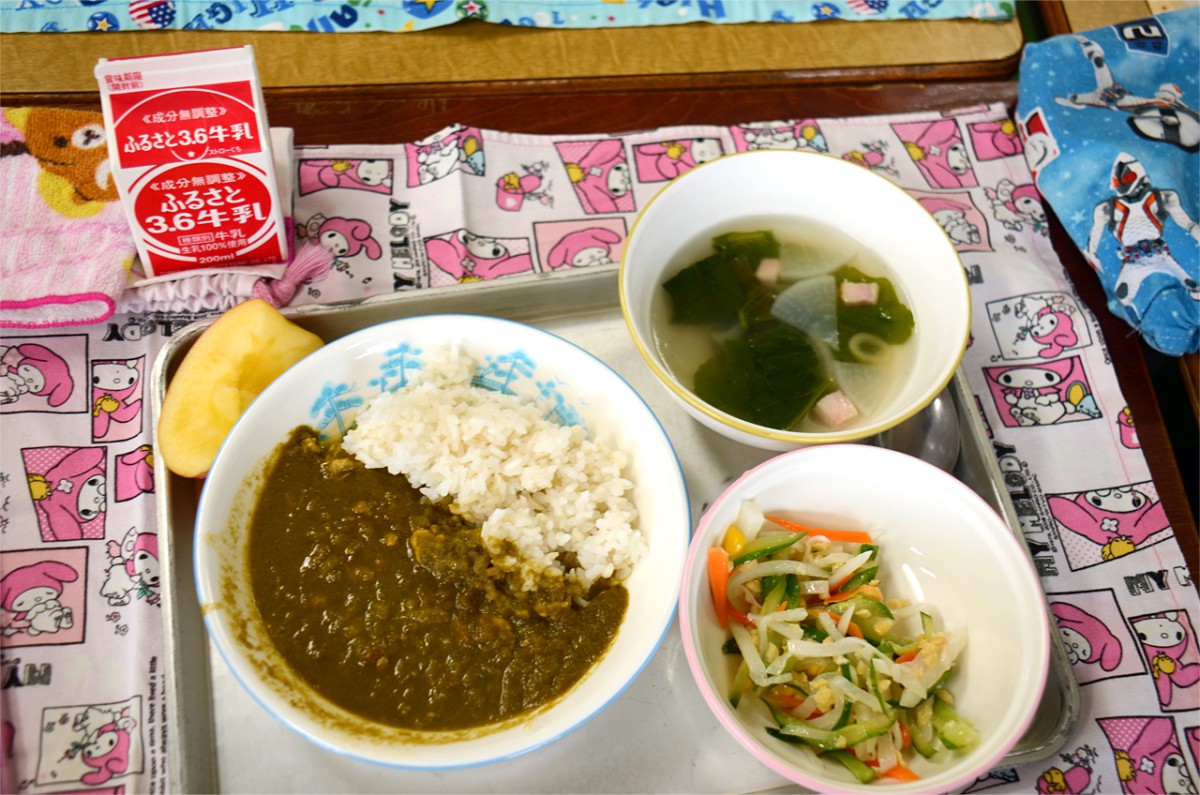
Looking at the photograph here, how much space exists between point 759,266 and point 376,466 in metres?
0.97

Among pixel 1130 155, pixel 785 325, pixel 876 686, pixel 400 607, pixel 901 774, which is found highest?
pixel 1130 155

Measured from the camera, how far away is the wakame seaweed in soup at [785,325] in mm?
1793

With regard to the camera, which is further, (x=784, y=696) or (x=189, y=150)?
(x=189, y=150)

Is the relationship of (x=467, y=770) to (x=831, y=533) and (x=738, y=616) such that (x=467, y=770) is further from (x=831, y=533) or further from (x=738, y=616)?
(x=831, y=533)

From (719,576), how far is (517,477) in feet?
1.48

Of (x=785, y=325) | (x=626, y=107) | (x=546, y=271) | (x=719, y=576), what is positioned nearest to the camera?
(x=719, y=576)

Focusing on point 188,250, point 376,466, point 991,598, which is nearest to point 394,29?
point 188,250

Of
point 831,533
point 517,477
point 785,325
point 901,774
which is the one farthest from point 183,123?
point 901,774

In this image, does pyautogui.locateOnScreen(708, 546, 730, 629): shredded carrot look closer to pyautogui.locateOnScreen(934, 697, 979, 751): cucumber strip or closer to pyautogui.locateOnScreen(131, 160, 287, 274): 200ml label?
pyautogui.locateOnScreen(934, 697, 979, 751): cucumber strip

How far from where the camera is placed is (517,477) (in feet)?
5.63

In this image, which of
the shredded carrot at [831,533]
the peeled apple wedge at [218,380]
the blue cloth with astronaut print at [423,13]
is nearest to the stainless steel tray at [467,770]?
the peeled apple wedge at [218,380]

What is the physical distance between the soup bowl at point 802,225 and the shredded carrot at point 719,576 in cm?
25

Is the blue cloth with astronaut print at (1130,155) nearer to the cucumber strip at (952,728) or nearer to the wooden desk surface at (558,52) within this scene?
the wooden desk surface at (558,52)

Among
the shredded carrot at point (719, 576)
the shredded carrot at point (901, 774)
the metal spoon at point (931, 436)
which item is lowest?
the shredded carrot at point (901, 774)
